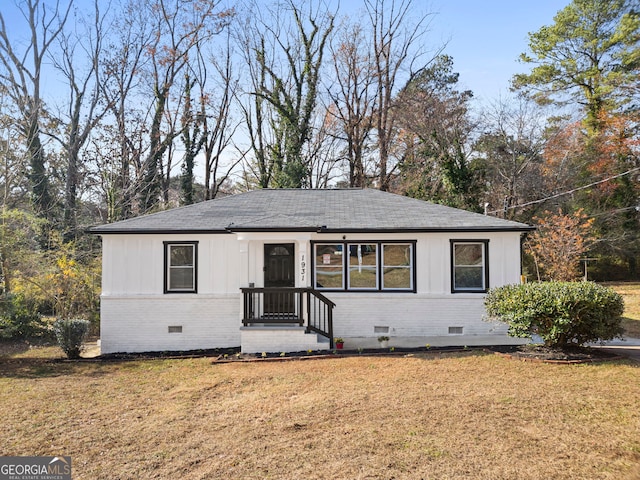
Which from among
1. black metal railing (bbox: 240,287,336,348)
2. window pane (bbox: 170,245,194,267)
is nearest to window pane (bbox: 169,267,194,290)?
window pane (bbox: 170,245,194,267)

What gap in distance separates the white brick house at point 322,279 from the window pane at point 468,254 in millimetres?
27

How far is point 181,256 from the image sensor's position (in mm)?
11320

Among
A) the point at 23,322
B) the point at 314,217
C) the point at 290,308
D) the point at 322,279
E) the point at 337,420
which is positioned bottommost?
the point at 337,420

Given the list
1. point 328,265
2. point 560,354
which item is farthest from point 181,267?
point 560,354

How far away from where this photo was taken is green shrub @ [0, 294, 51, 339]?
13.0 m

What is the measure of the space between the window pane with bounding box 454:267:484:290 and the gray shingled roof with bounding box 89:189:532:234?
3.78 ft

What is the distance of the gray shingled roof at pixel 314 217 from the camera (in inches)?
422

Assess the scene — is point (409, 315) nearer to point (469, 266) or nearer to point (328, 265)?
point (469, 266)

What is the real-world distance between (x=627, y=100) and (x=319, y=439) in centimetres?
2903

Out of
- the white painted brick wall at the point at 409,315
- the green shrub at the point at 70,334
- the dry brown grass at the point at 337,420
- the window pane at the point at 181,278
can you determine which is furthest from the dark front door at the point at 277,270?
the green shrub at the point at 70,334

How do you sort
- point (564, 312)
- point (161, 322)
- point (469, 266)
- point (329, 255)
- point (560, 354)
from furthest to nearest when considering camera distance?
point (329, 255), point (161, 322), point (469, 266), point (560, 354), point (564, 312)

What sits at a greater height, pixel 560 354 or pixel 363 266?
pixel 363 266

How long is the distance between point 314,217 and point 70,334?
6995mm

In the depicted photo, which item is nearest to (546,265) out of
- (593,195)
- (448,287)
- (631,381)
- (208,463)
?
(593,195)
